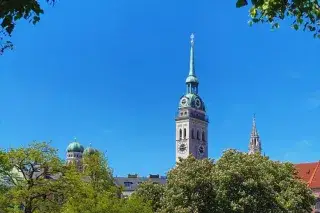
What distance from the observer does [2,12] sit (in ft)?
27.6

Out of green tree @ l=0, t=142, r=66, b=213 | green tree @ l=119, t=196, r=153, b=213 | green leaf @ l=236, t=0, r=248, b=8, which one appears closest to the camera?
green leaf @ l=236, t=0, r=248, b=8

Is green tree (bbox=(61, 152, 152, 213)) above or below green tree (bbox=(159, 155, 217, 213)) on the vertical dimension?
below

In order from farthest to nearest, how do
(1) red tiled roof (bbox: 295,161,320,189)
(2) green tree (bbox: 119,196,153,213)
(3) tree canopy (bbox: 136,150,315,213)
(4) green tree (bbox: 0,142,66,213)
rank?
(1) red tiled roof (bbox: 295,161,320,189) → (3) tree canopy (bbox: 136,150,315,213) → (2) green tree (bbox: 119,196,153,213) → (4) green tree (bbox: 0,142,66,213)

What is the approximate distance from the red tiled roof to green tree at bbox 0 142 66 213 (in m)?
71.0

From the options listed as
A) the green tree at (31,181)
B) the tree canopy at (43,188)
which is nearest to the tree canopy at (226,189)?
the tree canopy at (43,188)

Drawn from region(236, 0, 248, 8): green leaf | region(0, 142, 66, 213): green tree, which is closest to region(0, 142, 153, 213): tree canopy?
region(0, 142, 66, 213): green tree

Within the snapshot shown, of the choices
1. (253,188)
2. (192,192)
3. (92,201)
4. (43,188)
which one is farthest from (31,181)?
(253,188)

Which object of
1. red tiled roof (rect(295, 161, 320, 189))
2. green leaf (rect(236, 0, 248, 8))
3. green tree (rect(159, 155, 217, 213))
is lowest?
green leaf (rect(236, 0, 248, 8))

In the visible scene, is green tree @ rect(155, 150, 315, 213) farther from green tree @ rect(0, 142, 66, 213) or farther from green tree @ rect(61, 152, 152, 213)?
green tree @ rect(0, 142, 66, 213)

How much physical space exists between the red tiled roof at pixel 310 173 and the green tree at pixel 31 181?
71.0 meters

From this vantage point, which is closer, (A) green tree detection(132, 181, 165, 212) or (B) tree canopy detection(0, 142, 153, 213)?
(B) tree canopy detection(0, 142, 153, 213)

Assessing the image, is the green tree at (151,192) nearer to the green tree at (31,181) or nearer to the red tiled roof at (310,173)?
the green tree at (31,181)

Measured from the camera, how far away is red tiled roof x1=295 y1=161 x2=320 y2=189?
106m

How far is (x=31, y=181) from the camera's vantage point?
1698 inches
